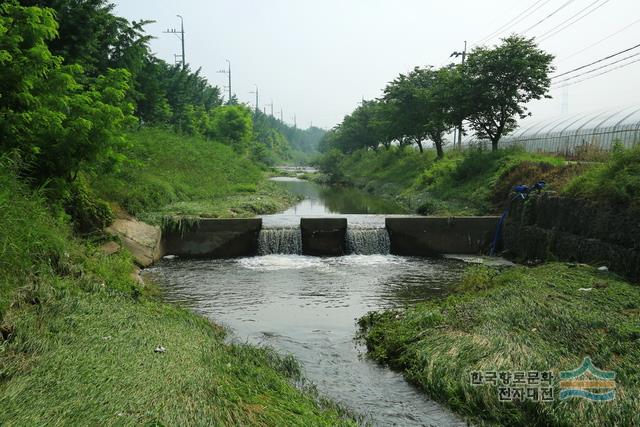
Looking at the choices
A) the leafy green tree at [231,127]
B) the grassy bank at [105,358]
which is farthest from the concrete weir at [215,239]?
the leafy green tree at [231,127]

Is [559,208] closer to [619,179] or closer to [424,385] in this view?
[619,179]

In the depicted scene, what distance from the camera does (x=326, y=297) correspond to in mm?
11633

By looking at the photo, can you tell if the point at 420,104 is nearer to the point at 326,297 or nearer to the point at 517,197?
the point at 517,197

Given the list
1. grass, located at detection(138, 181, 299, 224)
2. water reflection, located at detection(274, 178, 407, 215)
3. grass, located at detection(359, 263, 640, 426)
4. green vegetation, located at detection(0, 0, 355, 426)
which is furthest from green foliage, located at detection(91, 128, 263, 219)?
grass, located at detection(359, 263, 640, 426)

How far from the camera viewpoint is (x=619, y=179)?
40.4ft

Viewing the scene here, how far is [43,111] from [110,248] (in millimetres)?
4121

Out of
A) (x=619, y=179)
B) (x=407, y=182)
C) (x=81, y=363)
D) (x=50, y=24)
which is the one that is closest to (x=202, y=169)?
(x=407, y=182)

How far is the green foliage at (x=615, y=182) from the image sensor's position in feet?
38.4

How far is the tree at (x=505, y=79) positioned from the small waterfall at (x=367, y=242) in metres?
12.1

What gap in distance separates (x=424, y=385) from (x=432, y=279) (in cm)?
701

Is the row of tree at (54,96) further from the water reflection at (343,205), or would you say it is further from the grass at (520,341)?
the water reflection at (343,205)

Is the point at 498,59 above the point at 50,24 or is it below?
above

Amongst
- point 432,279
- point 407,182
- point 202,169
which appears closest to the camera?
point 432,279

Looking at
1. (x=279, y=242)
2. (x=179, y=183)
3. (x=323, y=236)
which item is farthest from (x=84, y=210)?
(x=179, y=183)
